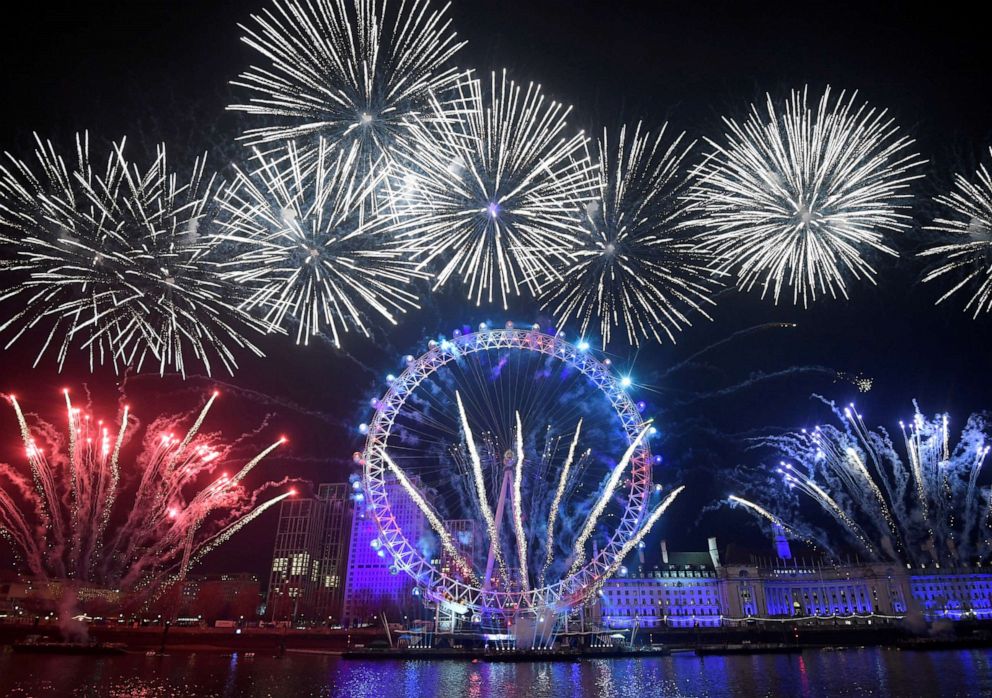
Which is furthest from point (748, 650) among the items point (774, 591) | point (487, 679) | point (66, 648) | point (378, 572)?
point (378, 572)

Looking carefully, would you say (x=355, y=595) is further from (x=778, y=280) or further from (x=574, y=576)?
(x=778, y=280)

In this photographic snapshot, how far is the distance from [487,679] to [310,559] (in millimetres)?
108157

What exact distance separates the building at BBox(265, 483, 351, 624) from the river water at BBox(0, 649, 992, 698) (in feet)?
290

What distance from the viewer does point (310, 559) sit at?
127625 mm

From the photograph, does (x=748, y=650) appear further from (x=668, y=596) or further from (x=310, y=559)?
(x=310, y=559)

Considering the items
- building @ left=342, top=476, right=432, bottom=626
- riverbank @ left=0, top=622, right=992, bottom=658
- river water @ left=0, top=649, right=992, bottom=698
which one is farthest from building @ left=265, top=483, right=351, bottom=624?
river water @ left=0, top=649, right=992, bottom=698

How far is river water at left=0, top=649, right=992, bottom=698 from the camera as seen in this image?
24.1 meters

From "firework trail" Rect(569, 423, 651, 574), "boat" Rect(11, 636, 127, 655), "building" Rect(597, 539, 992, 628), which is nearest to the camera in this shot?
"firework trail" Rect(569, 423, 651, 574)

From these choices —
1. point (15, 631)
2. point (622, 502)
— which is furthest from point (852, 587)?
point (15, 631)

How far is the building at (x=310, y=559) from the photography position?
12350 centimetres

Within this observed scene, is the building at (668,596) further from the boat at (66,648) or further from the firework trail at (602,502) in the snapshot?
the boat at (66,648)

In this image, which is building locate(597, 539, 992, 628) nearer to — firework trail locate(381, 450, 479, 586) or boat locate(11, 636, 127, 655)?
firework trail locate(381, 450, 479, 586)

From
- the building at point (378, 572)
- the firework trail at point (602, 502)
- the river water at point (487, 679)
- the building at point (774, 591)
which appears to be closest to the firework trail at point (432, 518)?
the river water at point (487, 679)

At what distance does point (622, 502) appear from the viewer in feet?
136
